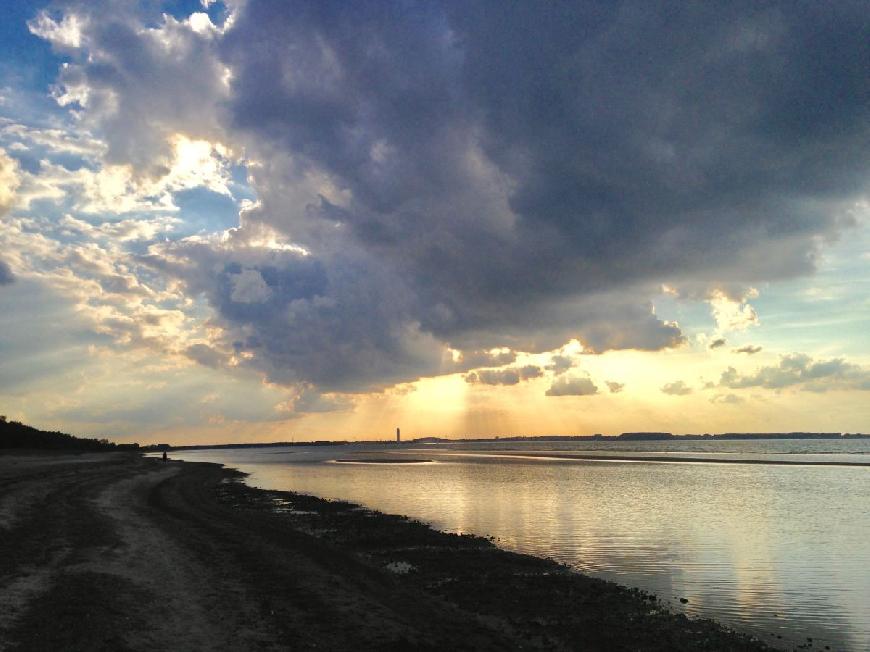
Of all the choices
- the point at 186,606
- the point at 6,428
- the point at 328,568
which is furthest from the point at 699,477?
the point at 6,428

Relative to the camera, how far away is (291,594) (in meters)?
18.2

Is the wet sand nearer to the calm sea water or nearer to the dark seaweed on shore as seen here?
the dark seaweed on shore

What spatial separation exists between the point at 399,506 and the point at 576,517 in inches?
575

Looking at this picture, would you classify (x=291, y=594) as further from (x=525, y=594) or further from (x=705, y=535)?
(x=705, y=535)

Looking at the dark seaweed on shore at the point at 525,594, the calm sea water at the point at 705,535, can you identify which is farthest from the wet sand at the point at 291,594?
the calm sea water at the point at 705,535

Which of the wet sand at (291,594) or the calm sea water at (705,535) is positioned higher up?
the wet sand at (291,594)

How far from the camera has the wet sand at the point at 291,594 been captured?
567 inches

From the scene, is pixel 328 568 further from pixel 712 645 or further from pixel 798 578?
pixel 798 578

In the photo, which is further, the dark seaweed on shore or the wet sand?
the dark seaweed on shore

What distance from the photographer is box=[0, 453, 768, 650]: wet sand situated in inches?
567

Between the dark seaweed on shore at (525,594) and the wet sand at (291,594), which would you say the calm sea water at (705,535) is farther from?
the wet sand at (291,594)

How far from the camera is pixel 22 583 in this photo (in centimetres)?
1756

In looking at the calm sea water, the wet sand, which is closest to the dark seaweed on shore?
the wet sand

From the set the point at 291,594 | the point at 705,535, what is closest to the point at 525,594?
the point at 291,594
